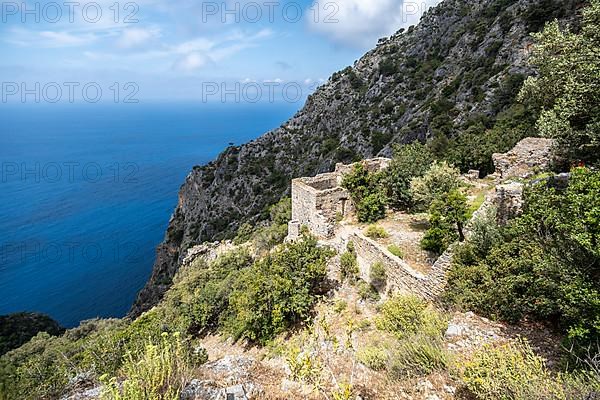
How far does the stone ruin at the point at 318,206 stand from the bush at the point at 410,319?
588 cm

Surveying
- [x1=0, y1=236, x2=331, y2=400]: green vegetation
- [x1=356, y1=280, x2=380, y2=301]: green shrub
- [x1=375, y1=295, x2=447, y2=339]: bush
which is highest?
[x1=375, y1=295, x2=447, y2=339]: bush

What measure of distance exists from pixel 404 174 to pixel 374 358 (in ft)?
32.5

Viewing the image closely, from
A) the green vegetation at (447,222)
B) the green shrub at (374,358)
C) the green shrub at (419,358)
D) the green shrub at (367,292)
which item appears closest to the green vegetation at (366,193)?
the green vegetation at (447,222)

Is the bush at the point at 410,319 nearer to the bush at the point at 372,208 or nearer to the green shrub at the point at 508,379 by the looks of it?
the green shrub at the point at 508,379

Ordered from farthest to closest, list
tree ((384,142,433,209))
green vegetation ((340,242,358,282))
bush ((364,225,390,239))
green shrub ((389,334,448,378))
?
1. tree ((384,142,433,209))
2. bush ((364,225,390,239))
3. green vegetation ((340,242,358,282))
4. green shrub ((389,334,448,378))

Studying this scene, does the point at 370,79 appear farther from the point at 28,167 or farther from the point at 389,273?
the point at 28,167

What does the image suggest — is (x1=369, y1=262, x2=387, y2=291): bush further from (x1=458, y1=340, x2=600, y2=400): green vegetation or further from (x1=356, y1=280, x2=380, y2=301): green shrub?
(x1=458, y1=340, x2=600, y2=400): green vegetation

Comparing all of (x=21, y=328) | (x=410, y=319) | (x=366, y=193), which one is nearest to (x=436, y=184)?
(x=366, y=193)

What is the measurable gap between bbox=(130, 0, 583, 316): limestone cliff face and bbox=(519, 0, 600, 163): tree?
58.5 ft

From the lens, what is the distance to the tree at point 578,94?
302 inches

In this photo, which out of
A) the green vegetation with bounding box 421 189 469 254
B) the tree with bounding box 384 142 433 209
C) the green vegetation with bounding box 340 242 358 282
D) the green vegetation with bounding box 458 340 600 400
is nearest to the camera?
the green vegetation with bounding box 458 340 600 400

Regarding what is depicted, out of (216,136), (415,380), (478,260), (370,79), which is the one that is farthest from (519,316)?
(216,136)

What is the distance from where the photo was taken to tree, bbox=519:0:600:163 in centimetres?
767

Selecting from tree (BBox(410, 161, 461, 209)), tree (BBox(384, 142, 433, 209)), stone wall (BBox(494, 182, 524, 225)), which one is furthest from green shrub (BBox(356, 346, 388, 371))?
tree (BBox(384, 142, 433, 209))
